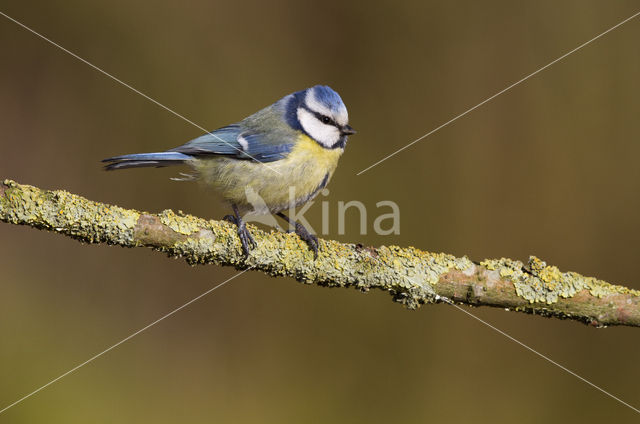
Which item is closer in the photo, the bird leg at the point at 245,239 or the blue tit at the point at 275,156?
the bird leg at the point at 245,239

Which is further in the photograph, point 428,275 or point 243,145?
point 243,145

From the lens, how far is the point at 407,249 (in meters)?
1.75

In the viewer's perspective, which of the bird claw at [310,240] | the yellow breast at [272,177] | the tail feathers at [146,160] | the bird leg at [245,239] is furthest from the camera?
the yellow breast at [272,177]

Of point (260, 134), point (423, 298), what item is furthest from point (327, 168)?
point (423, 298)

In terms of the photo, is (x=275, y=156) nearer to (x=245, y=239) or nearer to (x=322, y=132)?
(x=322, y=132)

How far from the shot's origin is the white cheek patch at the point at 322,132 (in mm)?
2330

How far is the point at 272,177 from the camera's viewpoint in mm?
2207

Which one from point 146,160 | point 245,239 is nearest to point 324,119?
point 146,160

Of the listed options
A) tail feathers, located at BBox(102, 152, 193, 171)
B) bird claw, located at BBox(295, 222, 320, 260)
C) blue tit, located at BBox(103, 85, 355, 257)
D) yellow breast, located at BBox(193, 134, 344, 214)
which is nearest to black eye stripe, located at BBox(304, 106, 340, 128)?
blue tit, located at BBox(103, 85, 355, 257)

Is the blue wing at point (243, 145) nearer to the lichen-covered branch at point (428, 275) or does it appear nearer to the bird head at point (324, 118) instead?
the bird head at point (324, 118)

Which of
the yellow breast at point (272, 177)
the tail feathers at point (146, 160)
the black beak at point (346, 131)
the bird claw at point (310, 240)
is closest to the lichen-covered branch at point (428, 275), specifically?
the bird claw at point (310, 240)

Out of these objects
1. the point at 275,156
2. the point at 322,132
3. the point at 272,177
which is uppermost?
the point at 322,132

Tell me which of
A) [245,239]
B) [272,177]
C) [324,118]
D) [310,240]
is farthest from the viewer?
[324,118]

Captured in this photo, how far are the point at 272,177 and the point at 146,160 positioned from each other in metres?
0.51
